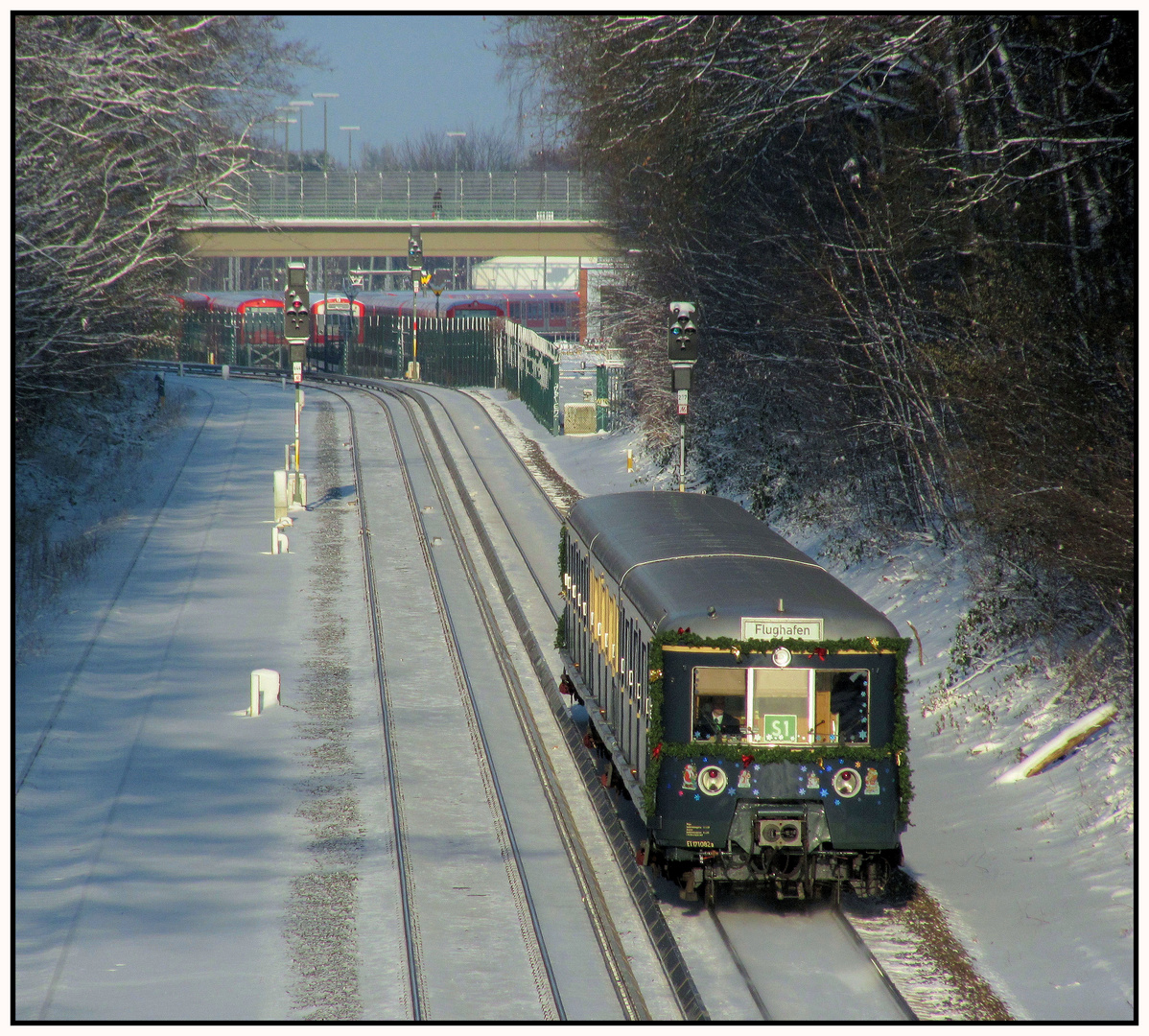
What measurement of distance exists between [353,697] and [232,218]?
145ft

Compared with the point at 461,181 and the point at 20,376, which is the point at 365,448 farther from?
the point at 461,181

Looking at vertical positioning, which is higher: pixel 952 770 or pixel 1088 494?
pixel 1088 494

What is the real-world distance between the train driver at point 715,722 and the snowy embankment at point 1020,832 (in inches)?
101

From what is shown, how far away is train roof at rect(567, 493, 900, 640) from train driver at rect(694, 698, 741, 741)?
62 cm

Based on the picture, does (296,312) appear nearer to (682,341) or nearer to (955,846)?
(682,341)

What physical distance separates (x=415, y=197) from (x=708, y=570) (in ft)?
171

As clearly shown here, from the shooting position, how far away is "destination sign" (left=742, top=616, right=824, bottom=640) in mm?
10508

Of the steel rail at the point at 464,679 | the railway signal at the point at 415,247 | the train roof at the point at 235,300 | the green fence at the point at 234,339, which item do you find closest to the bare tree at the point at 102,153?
the steel rail at the point at 464,679

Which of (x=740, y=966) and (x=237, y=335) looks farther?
(x=237, y=335)

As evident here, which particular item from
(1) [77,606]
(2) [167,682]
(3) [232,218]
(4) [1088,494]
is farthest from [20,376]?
(3) [232,218]

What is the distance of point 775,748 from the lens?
10555mm

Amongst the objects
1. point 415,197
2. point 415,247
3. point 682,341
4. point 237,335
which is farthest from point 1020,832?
point 237,335

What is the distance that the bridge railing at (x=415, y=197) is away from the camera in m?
60.2

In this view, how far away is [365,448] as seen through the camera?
120 feet
